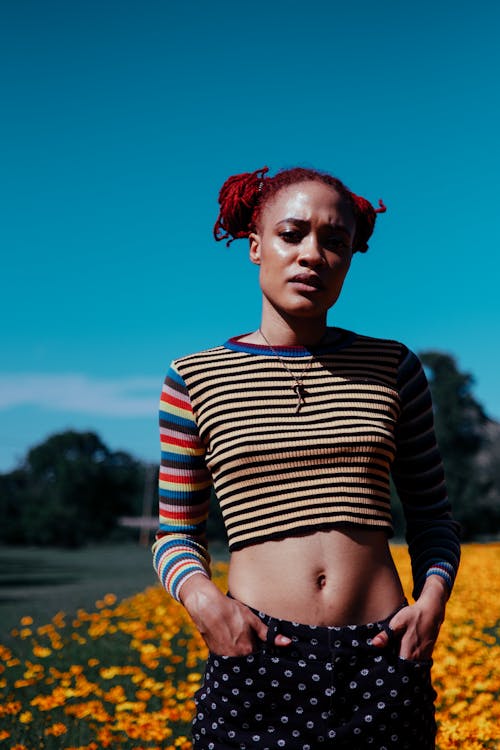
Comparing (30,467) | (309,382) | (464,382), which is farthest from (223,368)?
(30,467)

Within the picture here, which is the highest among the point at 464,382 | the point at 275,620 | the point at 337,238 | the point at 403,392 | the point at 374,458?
the point at 464,382

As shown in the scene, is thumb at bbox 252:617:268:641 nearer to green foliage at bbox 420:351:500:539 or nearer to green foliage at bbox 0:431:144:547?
green foliage at bbox 420:351:500:539

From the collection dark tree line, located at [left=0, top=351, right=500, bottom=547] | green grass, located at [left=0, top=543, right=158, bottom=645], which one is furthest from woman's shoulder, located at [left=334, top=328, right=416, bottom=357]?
dark tree line, located at [left=0, top=351, right=500, bottom=547]

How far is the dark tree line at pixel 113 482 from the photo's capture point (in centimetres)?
3441

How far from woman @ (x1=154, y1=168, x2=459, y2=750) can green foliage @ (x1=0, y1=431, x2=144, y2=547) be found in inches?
1633

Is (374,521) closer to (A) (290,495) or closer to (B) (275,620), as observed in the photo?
(A) (290,495)

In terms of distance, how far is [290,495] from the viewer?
182 centimetres

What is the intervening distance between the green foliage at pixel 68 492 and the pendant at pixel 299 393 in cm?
4160

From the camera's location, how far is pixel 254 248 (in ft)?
7.00

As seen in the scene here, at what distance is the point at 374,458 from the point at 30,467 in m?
59.0

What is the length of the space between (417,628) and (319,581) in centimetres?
25

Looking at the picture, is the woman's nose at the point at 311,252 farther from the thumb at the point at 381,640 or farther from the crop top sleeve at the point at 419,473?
the thumb at the point at 381,640

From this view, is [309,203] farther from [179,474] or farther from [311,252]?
[179,474]

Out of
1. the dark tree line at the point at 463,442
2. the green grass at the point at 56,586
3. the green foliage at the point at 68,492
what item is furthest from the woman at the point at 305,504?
the green foliage at the point at 68,492
